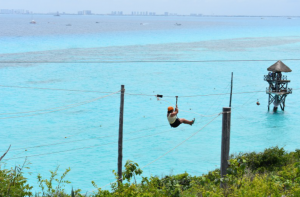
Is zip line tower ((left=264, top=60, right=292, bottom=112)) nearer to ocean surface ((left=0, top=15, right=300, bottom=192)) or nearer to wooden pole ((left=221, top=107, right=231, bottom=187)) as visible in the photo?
ocean surface ((left=0, top=15, right=300, bottom=192))

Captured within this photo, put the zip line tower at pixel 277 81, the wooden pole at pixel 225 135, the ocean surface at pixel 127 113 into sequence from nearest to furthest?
the wooden pole at pixel 225 135 → the ocean surface at pixel 127 113 → the zip line tower at pixel 277 81

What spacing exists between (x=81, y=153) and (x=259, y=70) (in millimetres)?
42135

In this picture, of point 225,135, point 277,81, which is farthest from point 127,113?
point 225,135

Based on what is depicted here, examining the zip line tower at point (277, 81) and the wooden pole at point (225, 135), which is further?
the zip line tower at point (277, 81)

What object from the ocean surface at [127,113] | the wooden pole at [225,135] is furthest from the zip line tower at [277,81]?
the wooden pole at [225,135]

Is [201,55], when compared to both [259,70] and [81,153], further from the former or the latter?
[81,153]

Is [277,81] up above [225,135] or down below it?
above

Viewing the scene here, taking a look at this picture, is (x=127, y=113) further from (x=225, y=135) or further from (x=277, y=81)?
(x=225, y=135)

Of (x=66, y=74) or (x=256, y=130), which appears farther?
(x=66, y=74)

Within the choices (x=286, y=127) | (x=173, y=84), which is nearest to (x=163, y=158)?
(x=286, y=127)

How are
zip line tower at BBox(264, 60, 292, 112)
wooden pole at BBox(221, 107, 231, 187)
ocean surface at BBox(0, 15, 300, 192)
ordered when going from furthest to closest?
zip line tower at BBox(264, 60, 292, 112) < ocean surface at BBox(0, 15, 300, 192) < wooden pole at BBox(221, 107, 231, 187)

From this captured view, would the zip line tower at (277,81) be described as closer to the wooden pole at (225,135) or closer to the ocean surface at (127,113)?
the ocean surface at (127,113)

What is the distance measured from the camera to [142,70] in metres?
60.6

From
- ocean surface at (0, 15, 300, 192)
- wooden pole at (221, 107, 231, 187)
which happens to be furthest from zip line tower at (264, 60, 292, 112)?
wooden pole at (221, 107, 231, 187)
